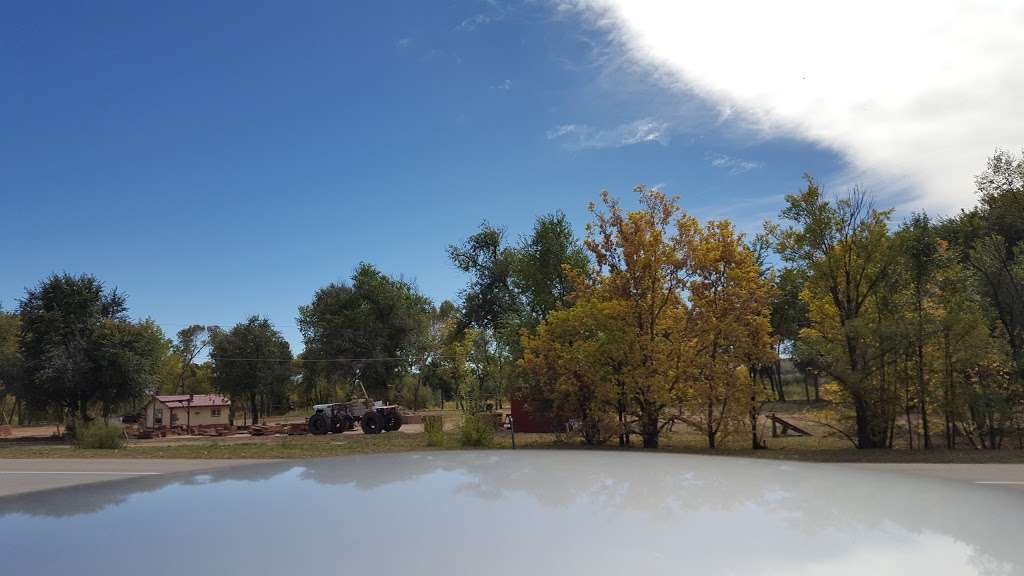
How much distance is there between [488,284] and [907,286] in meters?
31.4

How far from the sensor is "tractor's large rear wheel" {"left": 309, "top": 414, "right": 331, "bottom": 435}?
31.1 m

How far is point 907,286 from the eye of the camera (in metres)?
19.2

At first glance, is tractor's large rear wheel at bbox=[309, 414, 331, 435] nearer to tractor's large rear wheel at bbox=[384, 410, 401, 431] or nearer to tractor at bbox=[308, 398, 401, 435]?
tractor at bbox=[308, 398, 401, 435]

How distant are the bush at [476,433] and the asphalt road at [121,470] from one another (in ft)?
19.1

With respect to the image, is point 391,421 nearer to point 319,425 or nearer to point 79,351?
point 319,425

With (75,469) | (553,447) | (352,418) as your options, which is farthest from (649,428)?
(352,418)

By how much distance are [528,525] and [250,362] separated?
53727 millimetres

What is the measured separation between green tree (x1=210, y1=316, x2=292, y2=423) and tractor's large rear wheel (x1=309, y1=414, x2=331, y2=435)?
21.4 metres

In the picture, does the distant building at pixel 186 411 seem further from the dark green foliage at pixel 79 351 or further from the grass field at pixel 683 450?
the grass field at pixel 683 450

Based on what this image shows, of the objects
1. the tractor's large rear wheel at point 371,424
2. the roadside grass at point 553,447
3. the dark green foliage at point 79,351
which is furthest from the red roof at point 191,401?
the roadside grass at point 553,447

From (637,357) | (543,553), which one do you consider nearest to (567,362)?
(637,357)

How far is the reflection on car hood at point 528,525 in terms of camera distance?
1.61m

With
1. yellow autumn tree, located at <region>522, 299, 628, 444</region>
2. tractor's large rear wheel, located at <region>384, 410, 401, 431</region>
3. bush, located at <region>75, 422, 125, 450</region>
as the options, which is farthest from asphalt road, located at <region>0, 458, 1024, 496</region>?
tractor's large rear wheel, located at <region>384, 410, 401, 431</region>

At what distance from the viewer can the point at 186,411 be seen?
41.3m
